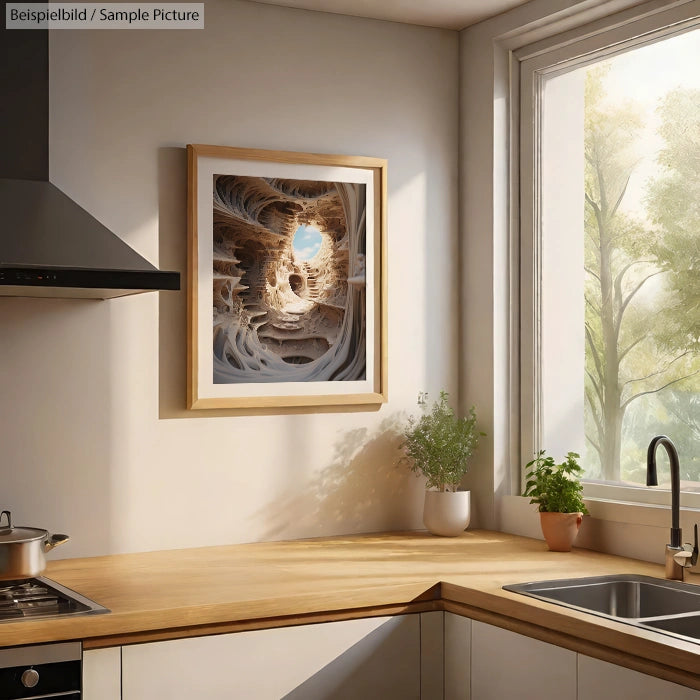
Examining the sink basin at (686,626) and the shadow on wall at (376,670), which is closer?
the sink basin at (686,626)

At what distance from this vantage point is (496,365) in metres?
3.26

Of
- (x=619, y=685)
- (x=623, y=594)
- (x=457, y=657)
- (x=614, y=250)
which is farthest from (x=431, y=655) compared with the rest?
(x=614, y=250)

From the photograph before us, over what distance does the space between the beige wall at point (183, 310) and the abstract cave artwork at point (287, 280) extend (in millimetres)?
126

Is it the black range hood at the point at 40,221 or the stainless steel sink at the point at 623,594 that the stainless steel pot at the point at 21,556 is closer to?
the black range hood at the point at 40,221

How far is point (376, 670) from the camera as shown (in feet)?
8.00

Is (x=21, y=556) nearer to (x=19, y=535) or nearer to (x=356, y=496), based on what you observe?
(x=19, y=535)

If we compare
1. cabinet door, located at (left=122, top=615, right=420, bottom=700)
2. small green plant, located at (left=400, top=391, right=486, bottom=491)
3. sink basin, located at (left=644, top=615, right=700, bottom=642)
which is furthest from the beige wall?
sink basin, located at (left=644, top=615, right=700, bottom=642)

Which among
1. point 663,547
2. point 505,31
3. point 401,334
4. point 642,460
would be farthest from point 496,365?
point 505,31

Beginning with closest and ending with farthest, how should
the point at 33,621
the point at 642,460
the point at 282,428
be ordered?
the point at 33,621 < the point at 642,460 < the point at 282,428

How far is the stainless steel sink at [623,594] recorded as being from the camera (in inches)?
93.4

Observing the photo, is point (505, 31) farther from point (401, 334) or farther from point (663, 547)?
point (663, 547)

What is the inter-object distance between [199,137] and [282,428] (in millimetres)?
916

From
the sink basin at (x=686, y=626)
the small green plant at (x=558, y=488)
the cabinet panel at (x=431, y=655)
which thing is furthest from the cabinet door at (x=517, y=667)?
the small green plant at (x=558, y=488)

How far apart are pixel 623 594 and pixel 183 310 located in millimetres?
1456
